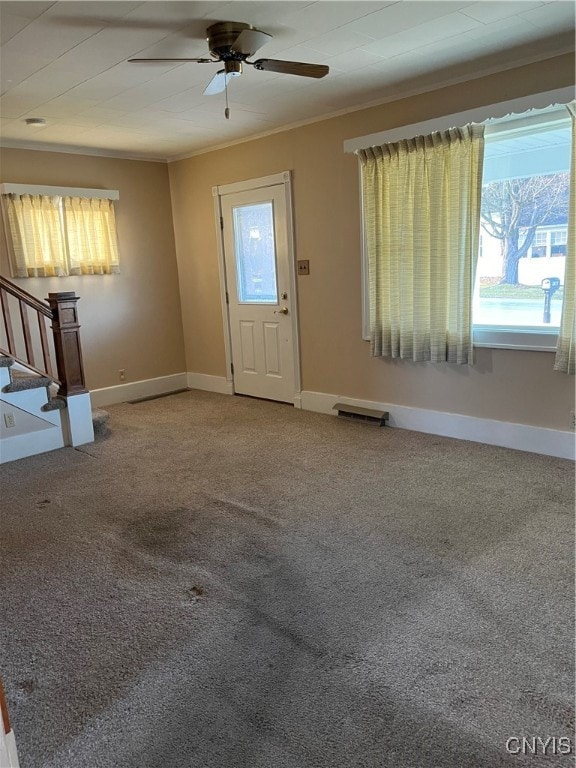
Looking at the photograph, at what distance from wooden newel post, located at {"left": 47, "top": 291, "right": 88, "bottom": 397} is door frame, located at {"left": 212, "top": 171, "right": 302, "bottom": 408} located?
6.06 ft

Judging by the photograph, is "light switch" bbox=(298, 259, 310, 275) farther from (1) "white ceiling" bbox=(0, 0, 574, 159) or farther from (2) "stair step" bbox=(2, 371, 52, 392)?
(2) "stair step" bbox=(2, 371, 52, 392)

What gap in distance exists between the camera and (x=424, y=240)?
4059 mm

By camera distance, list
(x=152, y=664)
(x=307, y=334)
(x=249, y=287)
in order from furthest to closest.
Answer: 1. (x=249, y=287)
2. (x=307, y=334)
3. (x=152, y=664)

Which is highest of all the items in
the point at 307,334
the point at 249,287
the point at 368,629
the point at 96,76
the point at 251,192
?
the point at 96,76

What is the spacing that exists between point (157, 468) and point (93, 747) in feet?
7.88

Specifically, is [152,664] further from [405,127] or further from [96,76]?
[405,127]

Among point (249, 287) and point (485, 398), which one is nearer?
point (485, 398)

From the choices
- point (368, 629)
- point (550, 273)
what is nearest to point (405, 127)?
point (550, 273)

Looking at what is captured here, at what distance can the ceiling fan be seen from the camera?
279cm

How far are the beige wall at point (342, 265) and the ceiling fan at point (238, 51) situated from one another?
4.81ft

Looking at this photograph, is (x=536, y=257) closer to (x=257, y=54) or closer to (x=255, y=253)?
(x=257, y=54)

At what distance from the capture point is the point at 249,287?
5.68 m

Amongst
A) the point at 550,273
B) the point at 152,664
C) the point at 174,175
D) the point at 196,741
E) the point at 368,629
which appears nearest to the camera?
the point at 196,741

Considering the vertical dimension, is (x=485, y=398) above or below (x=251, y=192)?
below
